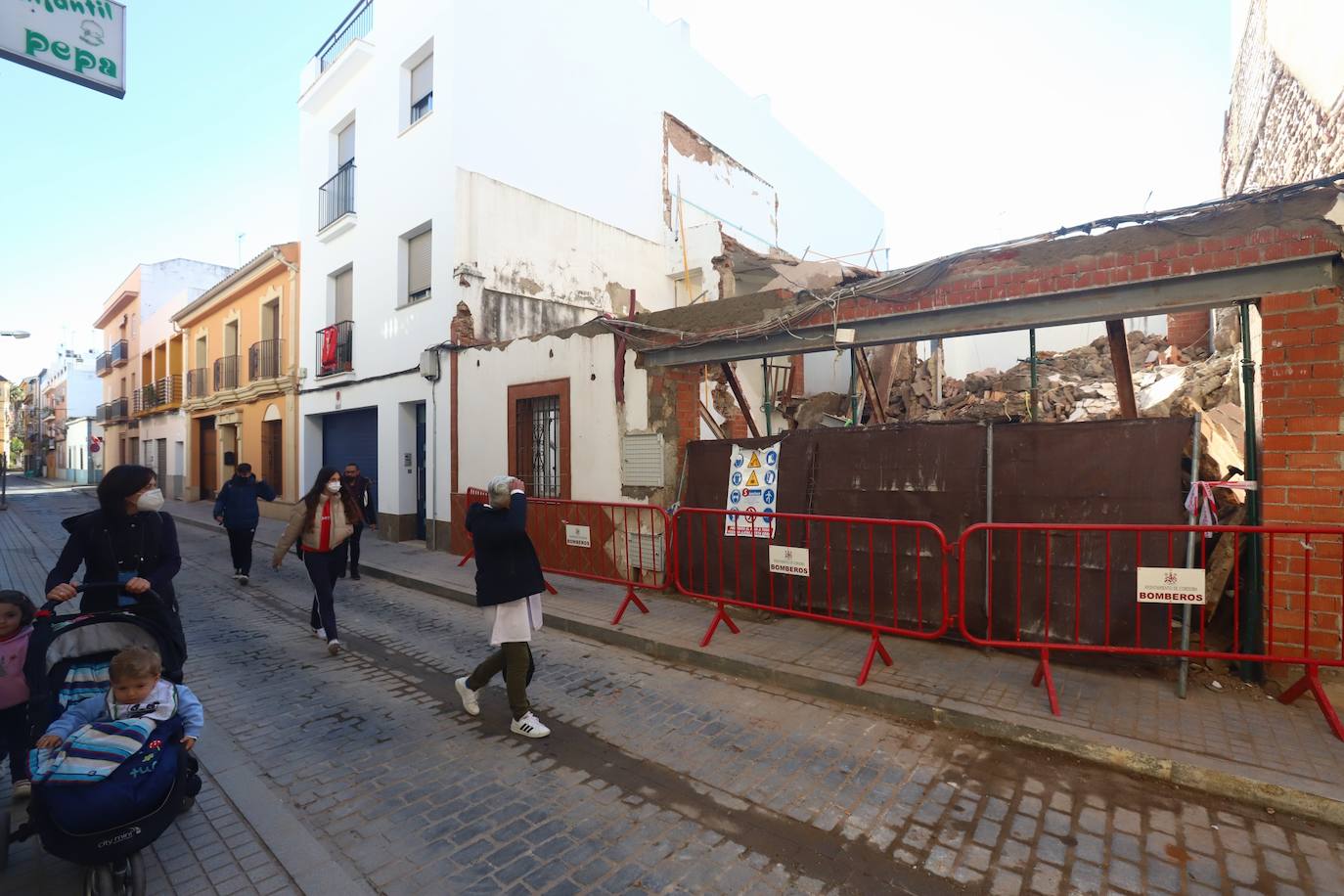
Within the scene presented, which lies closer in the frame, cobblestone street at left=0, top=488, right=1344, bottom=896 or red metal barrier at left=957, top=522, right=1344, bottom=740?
cobblestone street at left=0, top=488, right=1344, bottom=896

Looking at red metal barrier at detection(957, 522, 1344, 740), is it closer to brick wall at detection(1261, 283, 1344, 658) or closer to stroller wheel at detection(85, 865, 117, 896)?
brick wall at detection(1261, 283, 1344, 658)

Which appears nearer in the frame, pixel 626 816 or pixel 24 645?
pixel 24 645

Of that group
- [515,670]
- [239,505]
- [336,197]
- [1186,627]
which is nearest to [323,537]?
[515,670]

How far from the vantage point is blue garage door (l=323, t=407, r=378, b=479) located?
44.5ft

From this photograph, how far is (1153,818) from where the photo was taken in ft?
10.0

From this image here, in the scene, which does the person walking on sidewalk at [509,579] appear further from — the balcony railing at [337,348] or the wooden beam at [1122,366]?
the balcony railing at [337,348]

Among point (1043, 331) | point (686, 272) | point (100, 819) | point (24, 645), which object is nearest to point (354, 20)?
point (686, 272)

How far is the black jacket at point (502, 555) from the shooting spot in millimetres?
4059

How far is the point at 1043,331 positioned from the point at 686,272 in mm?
9932

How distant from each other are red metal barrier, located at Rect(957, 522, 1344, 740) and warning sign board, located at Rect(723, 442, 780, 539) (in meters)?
2.02

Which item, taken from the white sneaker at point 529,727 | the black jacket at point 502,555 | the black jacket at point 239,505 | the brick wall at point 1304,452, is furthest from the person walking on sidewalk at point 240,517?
the brick wall at point 1304,452

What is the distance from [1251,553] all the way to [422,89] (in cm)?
1426

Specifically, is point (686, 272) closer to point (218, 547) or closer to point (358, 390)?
point (358, 390)

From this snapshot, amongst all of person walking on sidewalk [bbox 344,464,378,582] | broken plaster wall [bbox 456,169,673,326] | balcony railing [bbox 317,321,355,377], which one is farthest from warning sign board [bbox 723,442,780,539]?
balcony railing [bbox 317,321,355,377]
